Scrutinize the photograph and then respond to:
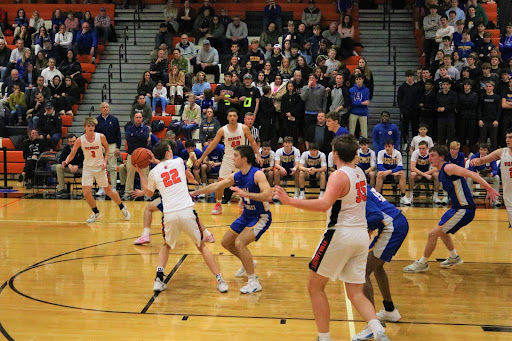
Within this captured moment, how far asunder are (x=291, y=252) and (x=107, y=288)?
308cm

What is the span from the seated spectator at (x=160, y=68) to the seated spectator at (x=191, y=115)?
206 cm

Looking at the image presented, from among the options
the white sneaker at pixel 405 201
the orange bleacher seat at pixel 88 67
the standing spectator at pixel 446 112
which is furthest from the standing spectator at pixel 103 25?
the white sneaker at pixel 405 201

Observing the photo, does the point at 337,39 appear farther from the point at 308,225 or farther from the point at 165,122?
the point at 308,225

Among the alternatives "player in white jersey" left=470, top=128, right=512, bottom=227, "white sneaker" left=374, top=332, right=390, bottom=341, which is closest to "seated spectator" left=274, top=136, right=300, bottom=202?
"player in white jersey" left=470, top=128, right=512, bottom=227

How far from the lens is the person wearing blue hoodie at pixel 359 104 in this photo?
1667cm

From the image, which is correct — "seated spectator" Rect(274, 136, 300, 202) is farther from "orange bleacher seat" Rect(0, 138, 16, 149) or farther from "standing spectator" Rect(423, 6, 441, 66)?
"orange bleacher seat" Rect(0, 138, 16, 149)

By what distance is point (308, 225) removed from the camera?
42.2 feet

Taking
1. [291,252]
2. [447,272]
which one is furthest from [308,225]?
[447,272]

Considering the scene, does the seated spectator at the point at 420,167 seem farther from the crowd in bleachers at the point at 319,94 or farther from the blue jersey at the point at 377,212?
the blue jersey at the point at 377,212

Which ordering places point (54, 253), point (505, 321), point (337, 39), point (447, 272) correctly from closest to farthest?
point (505, 321), point (447, 272), point (54, 253), point (337, 39)

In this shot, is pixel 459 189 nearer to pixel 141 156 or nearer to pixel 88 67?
pixel 141 156

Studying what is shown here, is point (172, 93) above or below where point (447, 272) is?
above

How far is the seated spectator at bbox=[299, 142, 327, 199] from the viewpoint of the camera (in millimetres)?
15203

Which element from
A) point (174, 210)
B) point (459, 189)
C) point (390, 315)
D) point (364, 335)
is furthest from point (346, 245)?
point (459, 189)
